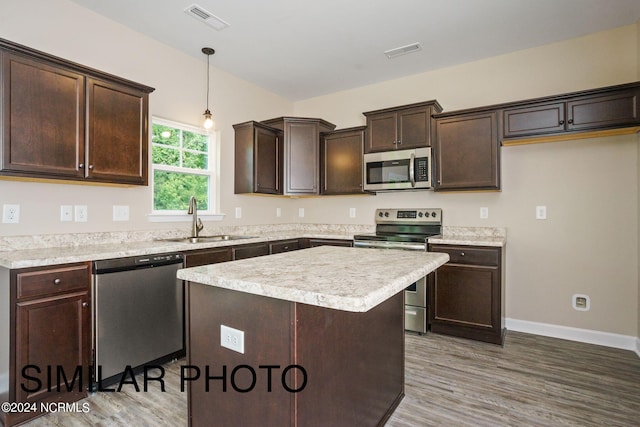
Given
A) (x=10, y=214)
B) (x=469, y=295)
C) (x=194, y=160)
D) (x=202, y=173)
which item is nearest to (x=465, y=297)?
(x=469, y=295)

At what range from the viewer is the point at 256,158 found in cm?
383

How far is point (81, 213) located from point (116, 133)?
0.68m

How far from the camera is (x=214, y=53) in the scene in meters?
3.42

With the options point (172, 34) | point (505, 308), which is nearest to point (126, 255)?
point (172, 34)

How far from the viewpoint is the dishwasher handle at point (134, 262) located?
7.01 ft

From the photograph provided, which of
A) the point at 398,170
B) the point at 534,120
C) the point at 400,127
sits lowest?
the point at 398,170

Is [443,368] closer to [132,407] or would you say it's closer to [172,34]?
[132,407]

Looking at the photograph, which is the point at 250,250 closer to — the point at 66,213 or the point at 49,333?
the point at 66,213

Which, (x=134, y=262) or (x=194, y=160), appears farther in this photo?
(x=194, y=160)

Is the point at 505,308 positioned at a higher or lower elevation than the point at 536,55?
lower

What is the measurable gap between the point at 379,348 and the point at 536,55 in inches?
131

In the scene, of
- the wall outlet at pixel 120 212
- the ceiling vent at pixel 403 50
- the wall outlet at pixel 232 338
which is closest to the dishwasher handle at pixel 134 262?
the wall outlet at pixel 120 212

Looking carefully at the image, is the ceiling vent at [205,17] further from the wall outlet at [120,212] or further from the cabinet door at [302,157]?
the wall outlet at [120,212]

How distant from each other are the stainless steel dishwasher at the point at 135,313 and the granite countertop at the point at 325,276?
114 centimetres
